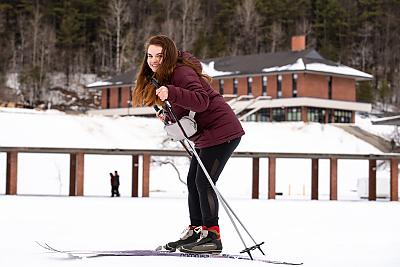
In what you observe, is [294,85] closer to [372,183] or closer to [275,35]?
[275,35]

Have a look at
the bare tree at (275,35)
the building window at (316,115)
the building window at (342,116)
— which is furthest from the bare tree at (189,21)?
the building window at (316,115)

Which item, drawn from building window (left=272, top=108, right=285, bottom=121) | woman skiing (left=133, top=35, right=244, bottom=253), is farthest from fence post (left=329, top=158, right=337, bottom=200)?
building window (left=272, top=108, right=285, bottom=121)

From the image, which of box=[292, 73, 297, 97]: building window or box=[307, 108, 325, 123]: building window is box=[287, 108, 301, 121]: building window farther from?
box=[292, 73, 297, 97]: building window

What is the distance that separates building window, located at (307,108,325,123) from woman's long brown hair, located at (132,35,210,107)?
42.5m

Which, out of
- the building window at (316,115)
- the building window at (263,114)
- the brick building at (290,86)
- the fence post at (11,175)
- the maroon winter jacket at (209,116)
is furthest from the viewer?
the building window at (263,114)

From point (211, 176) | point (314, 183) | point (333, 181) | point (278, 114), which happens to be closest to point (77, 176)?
point (314, 183)

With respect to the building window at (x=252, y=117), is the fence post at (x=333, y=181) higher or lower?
lower

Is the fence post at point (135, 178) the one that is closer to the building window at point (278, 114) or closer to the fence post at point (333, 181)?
the fence post at point (333, 181)

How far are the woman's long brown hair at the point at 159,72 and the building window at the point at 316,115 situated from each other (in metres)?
42.5

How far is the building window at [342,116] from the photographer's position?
162 ft

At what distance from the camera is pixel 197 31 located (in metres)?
71.8

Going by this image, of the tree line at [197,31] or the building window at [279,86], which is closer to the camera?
the building window at [279,86]

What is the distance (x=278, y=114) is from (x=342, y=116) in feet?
17.2

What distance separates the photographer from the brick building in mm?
46812
